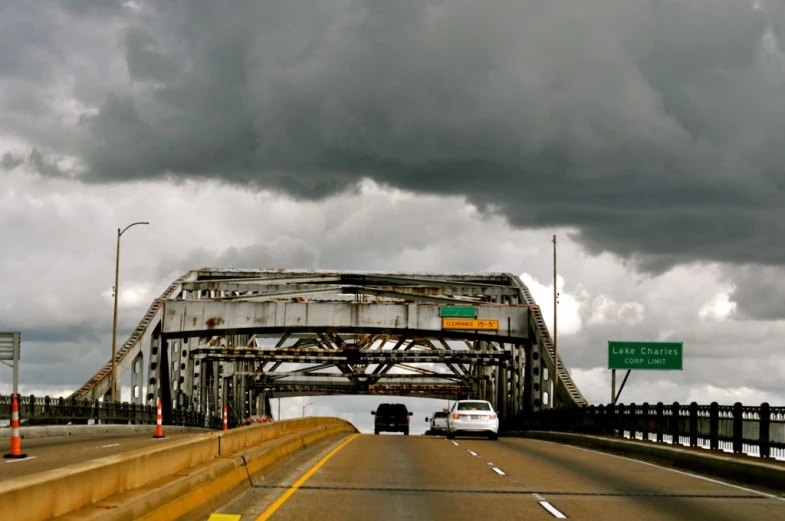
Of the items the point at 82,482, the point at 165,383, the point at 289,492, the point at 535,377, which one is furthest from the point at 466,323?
the point at 82,482

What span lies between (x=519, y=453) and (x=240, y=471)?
1445 cm

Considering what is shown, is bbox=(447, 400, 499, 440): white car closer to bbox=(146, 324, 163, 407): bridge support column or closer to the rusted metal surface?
the rusted metal surface

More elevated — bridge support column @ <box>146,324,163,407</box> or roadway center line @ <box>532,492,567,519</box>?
bridge support column @ <box>146,324,163,407</box>

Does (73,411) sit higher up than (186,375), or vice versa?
(186,375)

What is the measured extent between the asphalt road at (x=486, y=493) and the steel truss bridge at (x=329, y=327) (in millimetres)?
37607

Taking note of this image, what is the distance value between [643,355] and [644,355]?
47 mm

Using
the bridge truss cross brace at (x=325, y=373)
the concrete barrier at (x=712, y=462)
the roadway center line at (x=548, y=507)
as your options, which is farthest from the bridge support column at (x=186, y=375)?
the roadway center line at (x=548, y=507)

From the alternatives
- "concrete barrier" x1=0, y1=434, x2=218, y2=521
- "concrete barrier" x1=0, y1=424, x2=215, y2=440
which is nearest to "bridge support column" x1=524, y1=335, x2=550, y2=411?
"concrete barrier" x1=0, y1=424, x2=215, y2=440

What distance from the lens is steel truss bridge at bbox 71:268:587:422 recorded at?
6334 cm

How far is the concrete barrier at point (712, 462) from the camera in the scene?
1977cm

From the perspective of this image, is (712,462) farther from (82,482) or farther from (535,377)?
(535,377)

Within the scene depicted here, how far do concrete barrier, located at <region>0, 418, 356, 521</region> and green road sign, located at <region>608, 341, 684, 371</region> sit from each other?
33861mm

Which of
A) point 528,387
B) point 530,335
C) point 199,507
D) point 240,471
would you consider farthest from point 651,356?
point 199,507

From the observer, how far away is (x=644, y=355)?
169 feet
